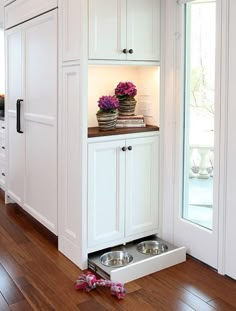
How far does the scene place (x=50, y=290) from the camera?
8.66ft

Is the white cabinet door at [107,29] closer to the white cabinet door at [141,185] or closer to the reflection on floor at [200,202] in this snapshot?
the white cabinet door at [141,185]

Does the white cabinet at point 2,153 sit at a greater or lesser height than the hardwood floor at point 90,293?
greater

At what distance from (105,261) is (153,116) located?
121cm

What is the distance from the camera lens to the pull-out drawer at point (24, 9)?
3212mm

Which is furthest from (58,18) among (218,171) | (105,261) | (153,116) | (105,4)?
(105,261)

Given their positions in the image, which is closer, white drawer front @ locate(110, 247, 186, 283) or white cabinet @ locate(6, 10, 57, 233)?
white drawer front @ locate(110, 247, 186, 283)

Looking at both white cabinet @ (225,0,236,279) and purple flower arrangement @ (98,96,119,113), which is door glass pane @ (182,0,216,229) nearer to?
white cabinet @ (225,0,236,279)

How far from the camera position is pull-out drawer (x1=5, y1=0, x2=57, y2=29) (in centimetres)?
321

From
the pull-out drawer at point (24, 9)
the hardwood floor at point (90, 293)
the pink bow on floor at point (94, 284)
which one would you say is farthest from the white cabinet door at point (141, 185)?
the pull-out drawer at point (24, 9)

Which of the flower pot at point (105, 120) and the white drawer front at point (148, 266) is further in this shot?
the flower pot at point (105, 120)

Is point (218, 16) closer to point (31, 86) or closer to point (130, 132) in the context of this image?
point (130, 132)

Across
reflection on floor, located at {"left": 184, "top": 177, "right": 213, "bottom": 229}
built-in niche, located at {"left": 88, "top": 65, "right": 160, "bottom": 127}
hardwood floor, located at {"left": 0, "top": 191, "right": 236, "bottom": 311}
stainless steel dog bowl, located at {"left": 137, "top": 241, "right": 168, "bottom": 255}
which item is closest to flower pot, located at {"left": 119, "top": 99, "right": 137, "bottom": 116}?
built-in niche, located at {"left": 88, "top": 65, "right": 160, "bottom": 127}

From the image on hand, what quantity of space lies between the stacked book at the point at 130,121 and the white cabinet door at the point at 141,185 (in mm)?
155

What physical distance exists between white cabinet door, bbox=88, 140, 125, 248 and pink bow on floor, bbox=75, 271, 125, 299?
1.06 feet
